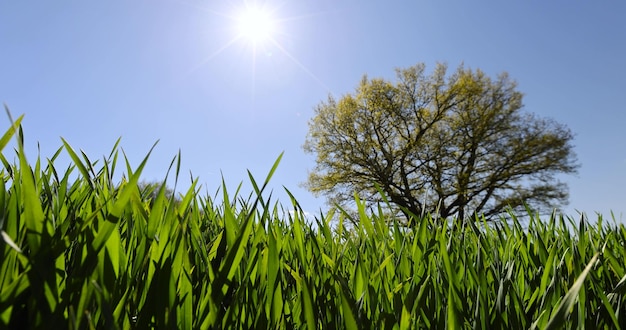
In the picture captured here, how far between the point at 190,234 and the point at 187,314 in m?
0.24

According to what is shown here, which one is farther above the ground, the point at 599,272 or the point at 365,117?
the point at 365,117

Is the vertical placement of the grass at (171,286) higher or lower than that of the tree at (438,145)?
lower

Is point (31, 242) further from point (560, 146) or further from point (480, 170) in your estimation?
point (560, 146)

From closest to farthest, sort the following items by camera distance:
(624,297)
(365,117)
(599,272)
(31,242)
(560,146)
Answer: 1. (31,242)
2. (624,297)
3. (599,272)
4. (560,146)
5. (365,117)

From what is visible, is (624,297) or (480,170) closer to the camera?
(624,297)

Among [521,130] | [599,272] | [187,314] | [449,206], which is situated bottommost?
[187,314]

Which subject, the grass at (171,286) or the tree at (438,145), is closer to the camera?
the grass at (171,286)

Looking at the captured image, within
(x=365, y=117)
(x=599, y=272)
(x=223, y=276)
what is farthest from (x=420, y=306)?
(x=365, y=117)

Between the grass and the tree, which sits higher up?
the tree

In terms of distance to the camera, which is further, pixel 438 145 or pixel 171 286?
pixel 438 145

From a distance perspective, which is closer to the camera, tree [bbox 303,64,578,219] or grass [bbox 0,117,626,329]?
grass [bbox 0,117,626,329]

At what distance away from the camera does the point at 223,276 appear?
0.42 m

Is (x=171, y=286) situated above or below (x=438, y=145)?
below

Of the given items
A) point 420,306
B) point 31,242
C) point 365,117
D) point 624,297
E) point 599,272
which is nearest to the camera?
point 31,242
